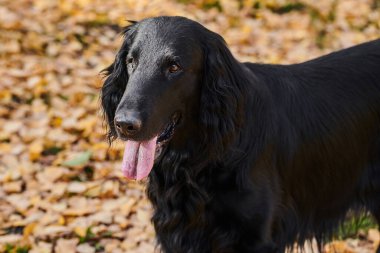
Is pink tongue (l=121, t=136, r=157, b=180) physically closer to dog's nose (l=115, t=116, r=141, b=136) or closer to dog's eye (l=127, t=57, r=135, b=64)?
dog's nose (l=115, t=116, r=141, b=136)

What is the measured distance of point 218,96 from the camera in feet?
9.52

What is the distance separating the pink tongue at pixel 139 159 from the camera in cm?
286

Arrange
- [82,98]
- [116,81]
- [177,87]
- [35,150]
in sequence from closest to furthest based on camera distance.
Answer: [177,87], [116,81], [35,150], [82,98]

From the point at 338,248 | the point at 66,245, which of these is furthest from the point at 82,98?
the point at 338,248

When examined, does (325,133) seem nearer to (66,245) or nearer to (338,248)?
(338,248)

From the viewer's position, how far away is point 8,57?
620 centimetres

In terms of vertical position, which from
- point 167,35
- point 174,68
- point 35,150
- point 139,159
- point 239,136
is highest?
point 167,35

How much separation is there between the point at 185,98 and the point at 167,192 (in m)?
0.55

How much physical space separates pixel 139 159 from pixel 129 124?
0.31 metres

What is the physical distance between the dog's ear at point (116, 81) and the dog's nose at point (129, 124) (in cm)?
50

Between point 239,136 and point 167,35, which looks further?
point 239,136

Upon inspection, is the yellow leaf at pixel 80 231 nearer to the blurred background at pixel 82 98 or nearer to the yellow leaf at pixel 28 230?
the blurred background at pixel 82 98

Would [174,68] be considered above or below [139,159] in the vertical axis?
above

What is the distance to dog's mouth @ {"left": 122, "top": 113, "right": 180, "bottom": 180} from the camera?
2871 mm
